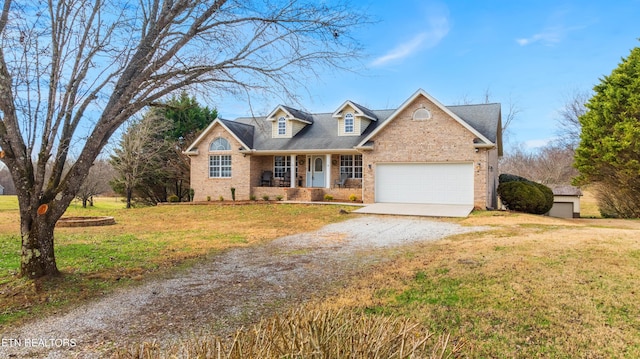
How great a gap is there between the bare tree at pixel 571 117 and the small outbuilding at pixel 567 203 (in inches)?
400

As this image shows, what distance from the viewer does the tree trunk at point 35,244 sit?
680 centimetres

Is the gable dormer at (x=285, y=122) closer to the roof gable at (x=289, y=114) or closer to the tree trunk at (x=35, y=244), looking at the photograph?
the roof gable at (x=289, y=114)

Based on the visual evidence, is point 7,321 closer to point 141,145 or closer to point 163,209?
point 163,209

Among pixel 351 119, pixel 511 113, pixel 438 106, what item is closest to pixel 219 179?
pixel 351 119

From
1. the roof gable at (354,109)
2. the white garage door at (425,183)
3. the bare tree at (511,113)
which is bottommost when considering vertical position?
the white garage door at (425,183)

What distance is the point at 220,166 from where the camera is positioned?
26438 millimetres

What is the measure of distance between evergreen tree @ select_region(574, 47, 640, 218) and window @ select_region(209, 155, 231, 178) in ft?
65.5

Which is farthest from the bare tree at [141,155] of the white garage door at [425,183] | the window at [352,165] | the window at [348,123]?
the white garage door at [425,183]

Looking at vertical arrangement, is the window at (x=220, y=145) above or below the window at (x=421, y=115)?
below

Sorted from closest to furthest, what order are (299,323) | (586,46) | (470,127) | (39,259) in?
(299,323) → (39,259) → (586,46) → (470,127)

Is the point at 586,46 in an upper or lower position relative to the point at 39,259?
upper

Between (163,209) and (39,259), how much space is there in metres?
16.1

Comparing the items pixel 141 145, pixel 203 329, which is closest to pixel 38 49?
pixel 203 329

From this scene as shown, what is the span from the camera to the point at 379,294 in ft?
20.2
